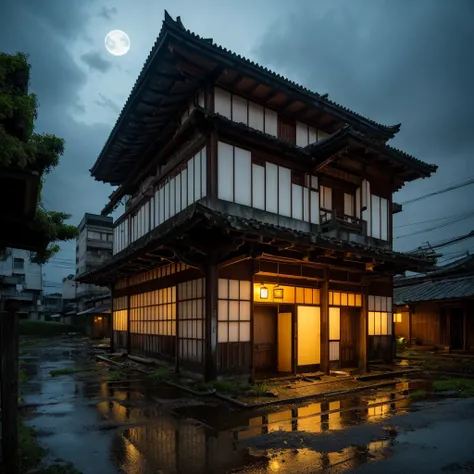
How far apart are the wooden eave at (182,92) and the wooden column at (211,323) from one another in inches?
257

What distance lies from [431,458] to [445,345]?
73.5 feet

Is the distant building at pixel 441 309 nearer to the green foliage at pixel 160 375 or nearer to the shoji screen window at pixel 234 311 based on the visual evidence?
the shoji screen window at pixel 234 311

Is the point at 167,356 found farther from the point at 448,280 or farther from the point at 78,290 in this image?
the point at 78,290

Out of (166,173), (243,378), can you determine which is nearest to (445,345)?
(243,378)

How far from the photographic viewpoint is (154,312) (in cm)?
1911

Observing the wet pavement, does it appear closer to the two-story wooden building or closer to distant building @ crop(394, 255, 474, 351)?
the two-story wooden building

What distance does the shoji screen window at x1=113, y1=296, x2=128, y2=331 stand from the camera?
24.0 m

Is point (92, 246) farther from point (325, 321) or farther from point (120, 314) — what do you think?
point (325, 321)

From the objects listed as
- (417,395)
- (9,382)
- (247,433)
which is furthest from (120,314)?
(9,382)

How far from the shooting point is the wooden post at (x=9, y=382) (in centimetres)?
583

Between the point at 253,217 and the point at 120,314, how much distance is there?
13933mm

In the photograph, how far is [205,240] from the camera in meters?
12.9

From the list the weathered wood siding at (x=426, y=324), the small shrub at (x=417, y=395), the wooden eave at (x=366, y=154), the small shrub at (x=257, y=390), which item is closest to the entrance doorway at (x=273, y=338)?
the small shrub at (x=257, y=390)

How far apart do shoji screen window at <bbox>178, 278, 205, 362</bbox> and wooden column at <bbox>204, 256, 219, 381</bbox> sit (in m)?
0.72
